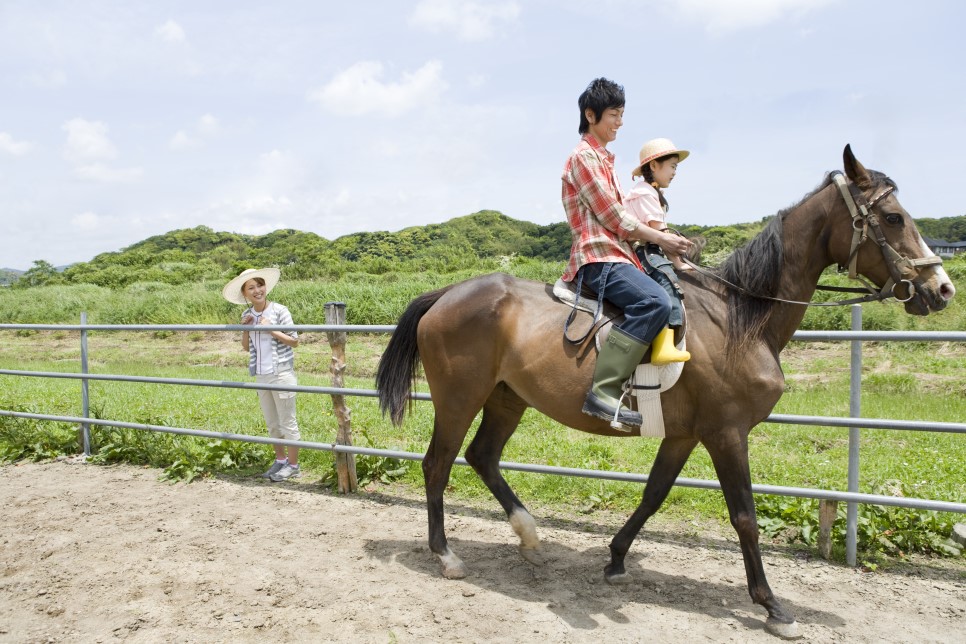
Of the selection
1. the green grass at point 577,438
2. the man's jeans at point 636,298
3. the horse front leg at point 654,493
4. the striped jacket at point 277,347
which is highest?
the man's jeans at point 636,298

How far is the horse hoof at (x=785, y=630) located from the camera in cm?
325

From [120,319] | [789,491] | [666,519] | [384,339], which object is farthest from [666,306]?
[120,319]

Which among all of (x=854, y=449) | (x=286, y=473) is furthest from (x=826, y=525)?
(x=286, y=473)

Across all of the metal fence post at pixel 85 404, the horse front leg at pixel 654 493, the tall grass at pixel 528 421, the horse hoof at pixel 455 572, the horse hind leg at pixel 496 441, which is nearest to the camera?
the horse front leg at pixel 654 493

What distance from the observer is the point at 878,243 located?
3.28m

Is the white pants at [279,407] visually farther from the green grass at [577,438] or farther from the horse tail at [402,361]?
the horse tail at [402,361]

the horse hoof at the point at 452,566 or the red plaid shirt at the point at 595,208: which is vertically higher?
the red plaid shirt at the point at 595,208

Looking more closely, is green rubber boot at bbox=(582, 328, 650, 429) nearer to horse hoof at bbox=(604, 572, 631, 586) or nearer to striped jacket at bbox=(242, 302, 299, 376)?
horse hoof at bbox=(604, 572, 631, 586)

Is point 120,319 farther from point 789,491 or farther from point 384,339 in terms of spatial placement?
point 789,491

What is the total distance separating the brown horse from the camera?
130 inches

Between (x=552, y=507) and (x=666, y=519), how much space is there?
2.83ft

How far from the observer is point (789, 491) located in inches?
160

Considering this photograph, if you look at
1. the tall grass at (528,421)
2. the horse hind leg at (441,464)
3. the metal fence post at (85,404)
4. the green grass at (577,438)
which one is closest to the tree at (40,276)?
the tall grass at (528,421)

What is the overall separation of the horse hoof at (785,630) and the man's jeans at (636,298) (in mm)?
1529
